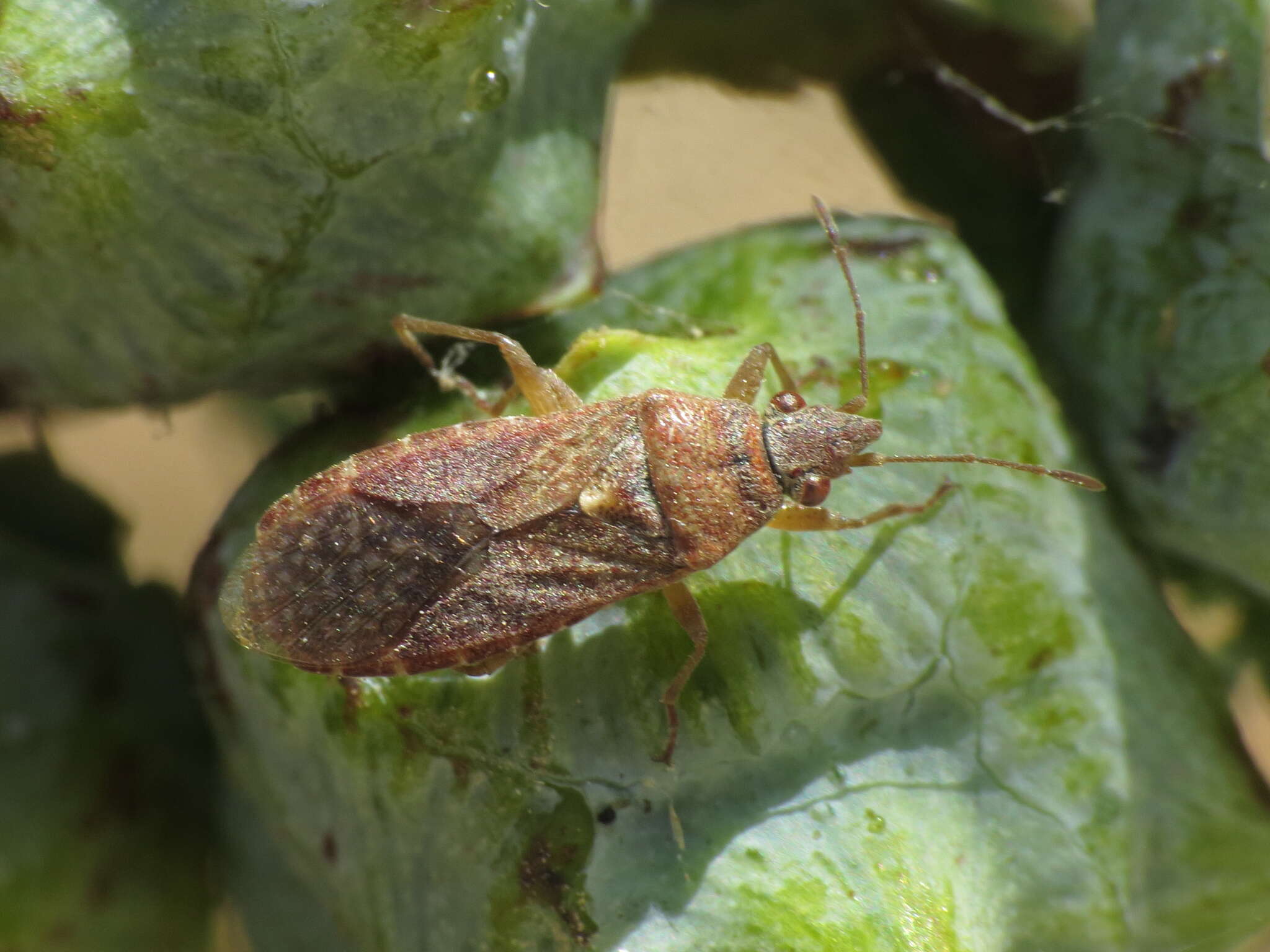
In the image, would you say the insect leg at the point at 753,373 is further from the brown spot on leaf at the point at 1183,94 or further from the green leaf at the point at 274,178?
the brown spot on leaf at the point at 1183,94

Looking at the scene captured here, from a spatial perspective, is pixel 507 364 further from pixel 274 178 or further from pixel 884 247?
pixel 884 247

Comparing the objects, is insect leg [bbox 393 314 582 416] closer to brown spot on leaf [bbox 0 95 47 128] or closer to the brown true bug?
the brown true bug

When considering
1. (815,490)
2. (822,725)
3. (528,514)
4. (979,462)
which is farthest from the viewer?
(528,514)

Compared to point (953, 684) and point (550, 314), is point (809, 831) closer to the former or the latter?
point (953, 684)

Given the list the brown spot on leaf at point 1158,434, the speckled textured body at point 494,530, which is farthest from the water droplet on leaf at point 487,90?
the brown spot on leaf at point 1158,434

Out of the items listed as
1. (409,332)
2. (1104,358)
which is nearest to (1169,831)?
(1104,358)

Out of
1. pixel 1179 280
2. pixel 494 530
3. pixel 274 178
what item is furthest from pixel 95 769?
pixel 1179 280
